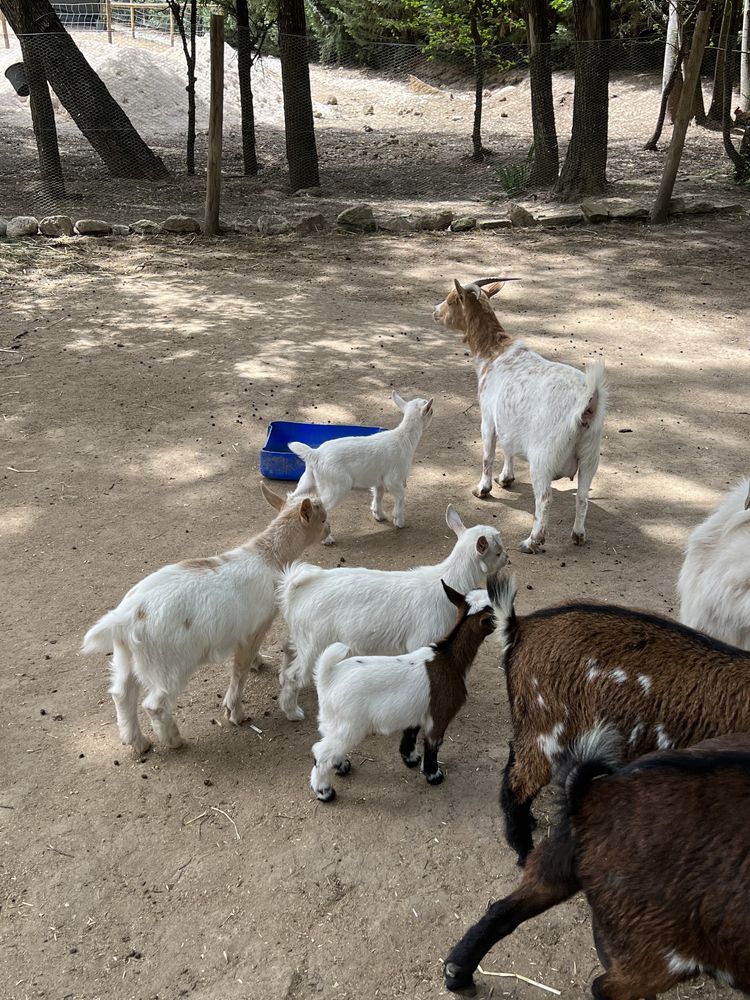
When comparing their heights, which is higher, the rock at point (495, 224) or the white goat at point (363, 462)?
the rock at point (495, 224)

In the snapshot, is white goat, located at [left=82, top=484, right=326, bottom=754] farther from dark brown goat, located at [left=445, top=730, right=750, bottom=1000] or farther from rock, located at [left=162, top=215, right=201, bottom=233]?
rock, located at [left=162, top=215, right=201, bottom=233]

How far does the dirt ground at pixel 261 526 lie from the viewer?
2990 mm

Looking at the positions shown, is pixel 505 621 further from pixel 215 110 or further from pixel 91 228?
pixel 91 228

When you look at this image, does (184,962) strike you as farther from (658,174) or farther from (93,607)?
(658,174)

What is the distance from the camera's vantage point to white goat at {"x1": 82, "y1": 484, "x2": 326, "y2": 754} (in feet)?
11.8

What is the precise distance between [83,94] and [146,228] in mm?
3825

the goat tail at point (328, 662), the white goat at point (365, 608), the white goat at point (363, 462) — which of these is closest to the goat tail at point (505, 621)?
the goat tail at point (328, 662)

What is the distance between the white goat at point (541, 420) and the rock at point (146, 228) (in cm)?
724

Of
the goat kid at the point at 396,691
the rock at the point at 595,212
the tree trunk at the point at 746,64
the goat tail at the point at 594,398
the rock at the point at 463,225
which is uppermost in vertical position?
the tree trunk at the point at 746,64

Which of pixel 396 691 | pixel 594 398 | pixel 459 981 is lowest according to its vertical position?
pixel 459 981

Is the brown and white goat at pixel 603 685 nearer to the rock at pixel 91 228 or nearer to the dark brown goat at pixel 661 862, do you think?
the dark brown goat at pixel 661 862

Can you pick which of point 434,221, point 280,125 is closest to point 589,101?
point 434,221

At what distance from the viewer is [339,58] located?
27.3 metres

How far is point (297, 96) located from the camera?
13898 mm
